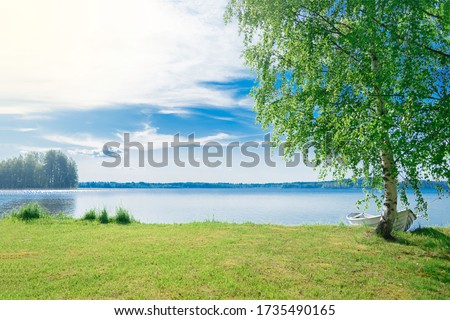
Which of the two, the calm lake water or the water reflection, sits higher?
the water reflection

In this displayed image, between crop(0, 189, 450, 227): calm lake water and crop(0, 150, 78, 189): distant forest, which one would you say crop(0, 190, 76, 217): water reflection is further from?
crop(0, 150, 78, 189): distant forest

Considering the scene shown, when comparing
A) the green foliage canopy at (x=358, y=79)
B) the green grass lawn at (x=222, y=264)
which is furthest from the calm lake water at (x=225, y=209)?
the green foliage canopy at (x=358, y=79)

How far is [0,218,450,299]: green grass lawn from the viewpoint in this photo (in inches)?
339

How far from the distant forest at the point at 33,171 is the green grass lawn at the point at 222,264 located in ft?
345

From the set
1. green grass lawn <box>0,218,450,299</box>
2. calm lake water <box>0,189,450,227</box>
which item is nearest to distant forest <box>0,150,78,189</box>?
calm lake water <box>0,189,450,227</box>

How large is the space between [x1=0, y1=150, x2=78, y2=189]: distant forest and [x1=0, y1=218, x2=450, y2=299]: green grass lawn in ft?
345

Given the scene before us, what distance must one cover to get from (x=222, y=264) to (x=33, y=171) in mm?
117538

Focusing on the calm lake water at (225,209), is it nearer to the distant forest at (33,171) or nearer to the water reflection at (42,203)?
the water reflection at (42,203)

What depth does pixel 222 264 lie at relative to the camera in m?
10.7

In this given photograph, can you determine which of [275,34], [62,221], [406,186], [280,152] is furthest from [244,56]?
[62,221]

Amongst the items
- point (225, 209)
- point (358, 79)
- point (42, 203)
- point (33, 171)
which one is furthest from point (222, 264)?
point (33, 171)

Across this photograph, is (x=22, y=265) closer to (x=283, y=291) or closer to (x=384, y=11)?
(x=283, y=291)

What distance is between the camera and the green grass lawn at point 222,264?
860 cm

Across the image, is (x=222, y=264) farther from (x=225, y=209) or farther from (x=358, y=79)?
(x=225, y=209)
